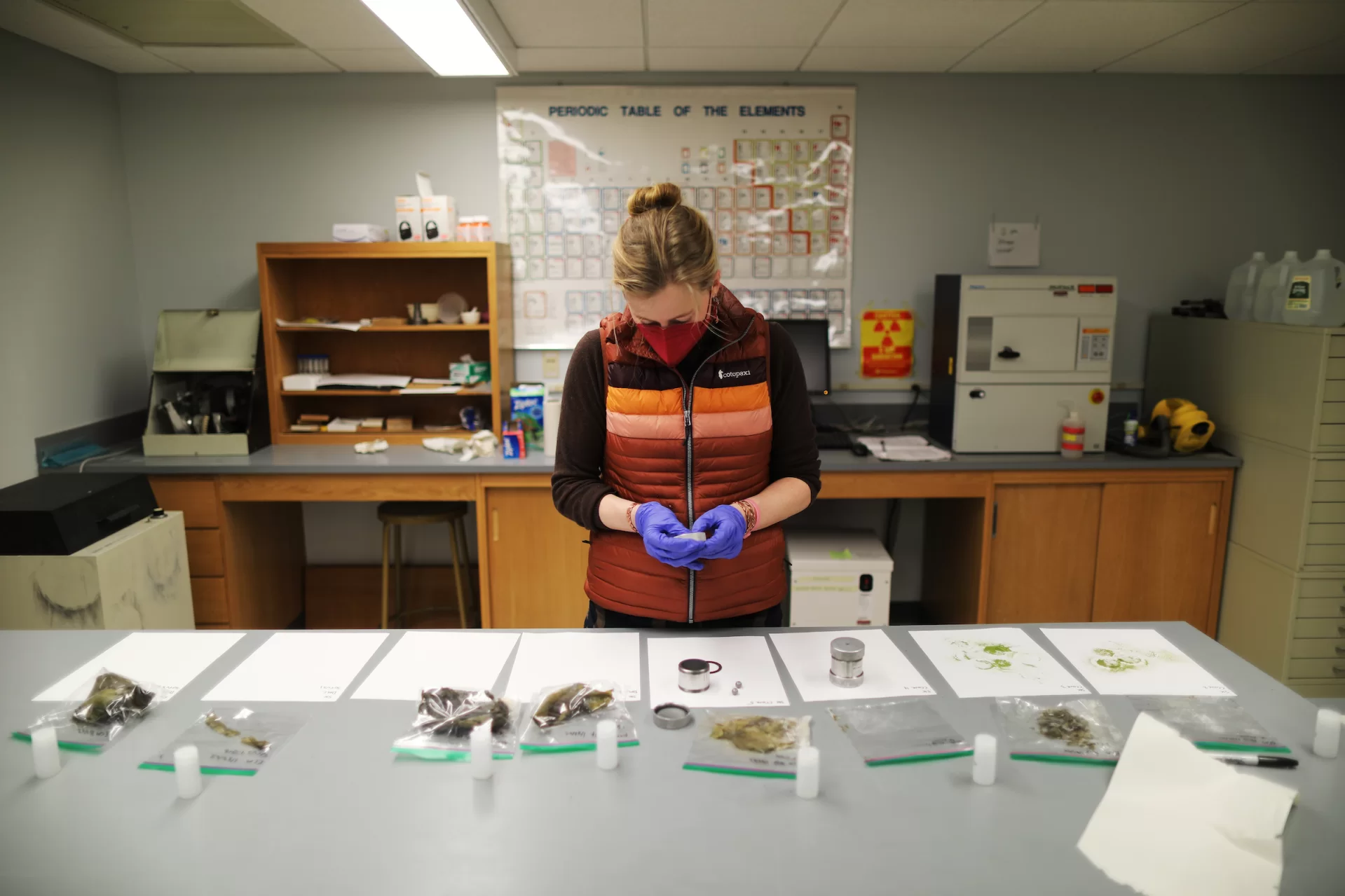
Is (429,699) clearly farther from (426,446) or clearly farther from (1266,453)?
(1266,453)

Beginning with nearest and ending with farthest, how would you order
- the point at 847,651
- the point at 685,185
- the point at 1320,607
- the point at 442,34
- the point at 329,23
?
the point at 847,651 → the point at 442,34 → the point at 329,23 → the point at 1320,607 → the point at 685,185

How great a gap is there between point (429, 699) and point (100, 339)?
2749 mm

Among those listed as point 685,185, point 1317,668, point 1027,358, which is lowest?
point 1317,668

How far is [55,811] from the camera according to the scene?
112 cm

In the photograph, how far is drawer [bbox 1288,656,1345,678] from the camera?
9.48 ft

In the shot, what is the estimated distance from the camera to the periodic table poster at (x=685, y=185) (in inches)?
134

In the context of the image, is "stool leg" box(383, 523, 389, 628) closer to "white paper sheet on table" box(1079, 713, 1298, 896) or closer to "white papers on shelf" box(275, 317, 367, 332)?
"white papers on shelf" box(275, 317, 367, 332)

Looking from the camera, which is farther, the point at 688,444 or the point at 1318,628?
the point at 1318,628

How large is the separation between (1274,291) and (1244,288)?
201mm

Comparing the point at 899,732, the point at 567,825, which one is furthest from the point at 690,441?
the point at 567,825

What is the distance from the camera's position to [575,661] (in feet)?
5.03

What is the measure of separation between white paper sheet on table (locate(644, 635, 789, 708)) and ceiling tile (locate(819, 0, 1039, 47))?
2049mm

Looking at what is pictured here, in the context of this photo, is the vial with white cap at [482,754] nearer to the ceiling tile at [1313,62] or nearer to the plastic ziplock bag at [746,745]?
the plastic ziplock bag at [746,745]

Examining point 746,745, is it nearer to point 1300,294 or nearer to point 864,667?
point 864,667
